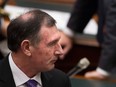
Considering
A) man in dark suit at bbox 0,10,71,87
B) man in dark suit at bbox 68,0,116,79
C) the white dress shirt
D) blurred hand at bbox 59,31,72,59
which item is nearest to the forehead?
man in dark suit at bbox 0,10,71,87

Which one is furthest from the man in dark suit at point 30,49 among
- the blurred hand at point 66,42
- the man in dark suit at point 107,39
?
the blurred hand at point 66,42

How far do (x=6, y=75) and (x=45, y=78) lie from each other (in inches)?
4.8

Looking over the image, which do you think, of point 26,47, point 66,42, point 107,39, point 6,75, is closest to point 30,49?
point 26,47

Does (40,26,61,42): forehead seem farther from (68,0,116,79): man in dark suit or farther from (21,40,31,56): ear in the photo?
(68,0,116,79): man in dark suit

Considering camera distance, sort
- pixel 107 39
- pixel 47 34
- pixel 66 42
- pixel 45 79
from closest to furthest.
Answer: pixel 47 34, pixel 45 79, pixel 107 39, pixel 66 42

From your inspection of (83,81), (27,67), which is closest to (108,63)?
(83,81)

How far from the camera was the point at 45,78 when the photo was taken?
1.05 meters

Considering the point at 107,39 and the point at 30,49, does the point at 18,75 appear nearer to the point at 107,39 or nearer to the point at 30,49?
the point at 30,49

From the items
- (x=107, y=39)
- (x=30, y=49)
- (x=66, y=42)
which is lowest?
(x=66, y=42)

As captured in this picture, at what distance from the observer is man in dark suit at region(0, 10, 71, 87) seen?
36.6 inches

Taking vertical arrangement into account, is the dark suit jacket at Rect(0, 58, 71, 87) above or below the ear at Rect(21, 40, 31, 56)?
below

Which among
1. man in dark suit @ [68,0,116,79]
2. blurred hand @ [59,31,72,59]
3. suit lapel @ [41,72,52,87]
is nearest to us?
suit lapel @ [41,72,52,87]

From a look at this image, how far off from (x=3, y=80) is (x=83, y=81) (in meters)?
0.56

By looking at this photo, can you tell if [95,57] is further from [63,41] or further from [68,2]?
[68,2]
